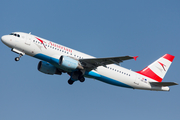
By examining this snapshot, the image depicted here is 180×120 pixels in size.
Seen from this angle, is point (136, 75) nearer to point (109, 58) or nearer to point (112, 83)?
point (112, 83)

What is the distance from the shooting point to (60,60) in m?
34.6

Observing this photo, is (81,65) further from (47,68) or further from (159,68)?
(159,68)

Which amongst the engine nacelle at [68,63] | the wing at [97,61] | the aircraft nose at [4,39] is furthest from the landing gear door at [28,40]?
the wing at [97,61]

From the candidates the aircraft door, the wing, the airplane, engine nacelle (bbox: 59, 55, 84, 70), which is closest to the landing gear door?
the airplane

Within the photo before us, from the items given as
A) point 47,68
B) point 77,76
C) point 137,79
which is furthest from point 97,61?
point 47,68

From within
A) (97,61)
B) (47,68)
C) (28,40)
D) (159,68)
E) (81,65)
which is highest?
(159,68)

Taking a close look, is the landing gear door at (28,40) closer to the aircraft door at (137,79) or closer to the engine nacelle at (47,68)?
the engine nacelle at (47,68)

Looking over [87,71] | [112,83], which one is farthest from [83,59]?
[112,83]

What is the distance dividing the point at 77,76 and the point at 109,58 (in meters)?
6.30

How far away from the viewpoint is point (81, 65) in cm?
3603

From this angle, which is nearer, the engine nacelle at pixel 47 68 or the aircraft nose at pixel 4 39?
the aircraft nose at pixel 4 39

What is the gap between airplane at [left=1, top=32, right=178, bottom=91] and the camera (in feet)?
113

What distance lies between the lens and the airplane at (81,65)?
3459 cm

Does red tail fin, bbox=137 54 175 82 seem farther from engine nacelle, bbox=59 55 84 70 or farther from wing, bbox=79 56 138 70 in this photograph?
engine nacelle, bbox=59 55 84 70
